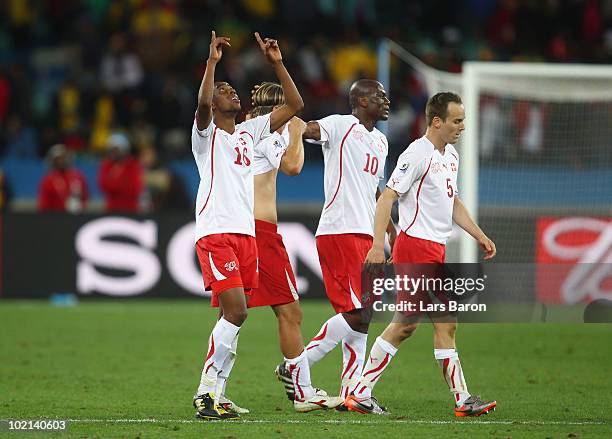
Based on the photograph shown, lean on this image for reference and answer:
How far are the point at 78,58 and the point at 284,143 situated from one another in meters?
14.5

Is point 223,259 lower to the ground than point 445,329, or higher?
higher

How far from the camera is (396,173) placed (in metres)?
8.21

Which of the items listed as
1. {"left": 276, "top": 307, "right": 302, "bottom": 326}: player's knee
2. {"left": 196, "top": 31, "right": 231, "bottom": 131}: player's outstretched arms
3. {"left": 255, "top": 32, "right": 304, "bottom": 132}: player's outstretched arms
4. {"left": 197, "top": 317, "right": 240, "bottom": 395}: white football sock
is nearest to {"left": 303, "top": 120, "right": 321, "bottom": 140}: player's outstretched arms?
{"left": 255, "top": 32, "right": 304, "bottom": 132}: player's outstretched arms

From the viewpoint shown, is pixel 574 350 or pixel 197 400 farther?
pixel 574 350

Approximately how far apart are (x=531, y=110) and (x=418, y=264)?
973 centimetres

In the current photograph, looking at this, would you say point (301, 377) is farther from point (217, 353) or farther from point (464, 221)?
point (464, 221)

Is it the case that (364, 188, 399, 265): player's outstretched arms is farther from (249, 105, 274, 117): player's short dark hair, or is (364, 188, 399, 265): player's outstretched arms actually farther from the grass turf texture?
(249, 105, 274, 117): player's short dark hair

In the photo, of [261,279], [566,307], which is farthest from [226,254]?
[566,307]

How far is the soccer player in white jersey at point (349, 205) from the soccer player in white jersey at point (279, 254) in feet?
0.69

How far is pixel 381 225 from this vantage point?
802 cm

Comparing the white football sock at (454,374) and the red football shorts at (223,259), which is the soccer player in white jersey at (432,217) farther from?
the red football shorts at (223,259)

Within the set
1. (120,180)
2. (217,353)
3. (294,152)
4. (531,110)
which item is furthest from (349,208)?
(120,180)

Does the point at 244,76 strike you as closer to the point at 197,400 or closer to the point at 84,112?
the point at 84,112

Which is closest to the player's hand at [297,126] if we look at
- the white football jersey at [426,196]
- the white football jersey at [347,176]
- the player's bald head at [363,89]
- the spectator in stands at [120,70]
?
the white football jersey at [347,176]
